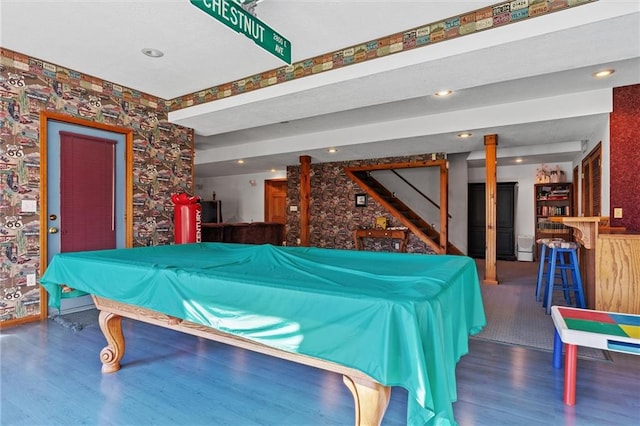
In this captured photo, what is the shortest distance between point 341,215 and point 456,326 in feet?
22.1

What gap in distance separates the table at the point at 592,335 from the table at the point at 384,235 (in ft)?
16.5

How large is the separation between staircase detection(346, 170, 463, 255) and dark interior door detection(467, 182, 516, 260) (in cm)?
89

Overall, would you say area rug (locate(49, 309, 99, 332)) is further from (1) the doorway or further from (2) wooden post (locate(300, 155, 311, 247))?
(1) the doorway

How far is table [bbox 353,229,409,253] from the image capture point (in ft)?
24.1

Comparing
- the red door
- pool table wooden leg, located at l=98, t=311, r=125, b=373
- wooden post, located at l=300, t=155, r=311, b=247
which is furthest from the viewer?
wooden post, located at l=300, t=155, r=311, b=247

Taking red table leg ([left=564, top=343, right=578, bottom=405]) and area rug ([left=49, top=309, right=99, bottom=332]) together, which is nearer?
red table leg ([left=564, top=343, right=578, bottom=405])

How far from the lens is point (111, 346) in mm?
2412

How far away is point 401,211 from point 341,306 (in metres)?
7.37

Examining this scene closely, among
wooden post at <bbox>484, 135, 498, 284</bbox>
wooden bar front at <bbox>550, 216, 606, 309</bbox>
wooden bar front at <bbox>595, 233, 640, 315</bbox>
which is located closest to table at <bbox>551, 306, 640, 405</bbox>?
wooden bar front at <bbox>595, 233, 640, 315</bbox>

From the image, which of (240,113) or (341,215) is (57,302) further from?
(341,215)

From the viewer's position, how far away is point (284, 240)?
8.98 m

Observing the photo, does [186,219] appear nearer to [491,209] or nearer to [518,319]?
[518,319]

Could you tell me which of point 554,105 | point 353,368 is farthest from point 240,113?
point 554,105

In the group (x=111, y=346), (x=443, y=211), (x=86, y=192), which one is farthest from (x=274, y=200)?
(x=111, y=346)
